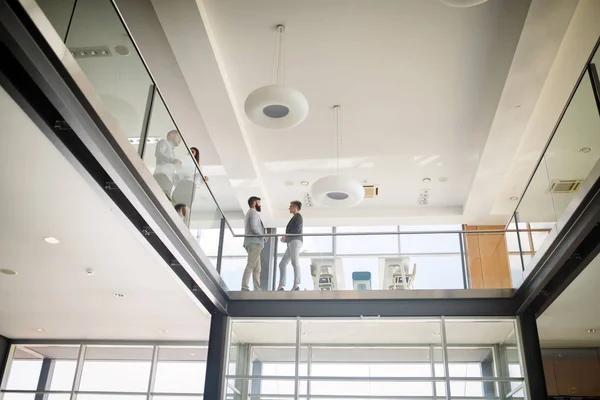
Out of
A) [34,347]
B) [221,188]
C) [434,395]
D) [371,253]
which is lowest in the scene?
[434,395]

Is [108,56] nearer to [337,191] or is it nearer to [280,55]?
[280,55]

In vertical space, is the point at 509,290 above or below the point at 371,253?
below

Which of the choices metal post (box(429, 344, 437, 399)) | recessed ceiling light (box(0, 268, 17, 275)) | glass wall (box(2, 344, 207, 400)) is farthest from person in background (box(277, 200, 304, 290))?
recessed ceiling light (box(0, 268, 17, 275))

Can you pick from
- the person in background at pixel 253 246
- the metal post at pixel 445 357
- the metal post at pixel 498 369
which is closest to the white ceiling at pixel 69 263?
the person in background at pixel 253 246

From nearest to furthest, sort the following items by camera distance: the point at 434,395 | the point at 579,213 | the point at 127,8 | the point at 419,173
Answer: the point at 579,213
the point at 127,8
the point at 434,395
the point at 419,173

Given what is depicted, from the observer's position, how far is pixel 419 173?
1195cm

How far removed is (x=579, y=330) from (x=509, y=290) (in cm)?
205

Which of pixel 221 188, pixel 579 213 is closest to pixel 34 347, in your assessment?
pixel 221 188

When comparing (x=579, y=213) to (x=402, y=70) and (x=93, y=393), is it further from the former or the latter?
(x=93, y=393)

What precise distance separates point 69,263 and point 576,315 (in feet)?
25.5

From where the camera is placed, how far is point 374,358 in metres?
9.93

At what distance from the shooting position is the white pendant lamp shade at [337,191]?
8555 millimetres

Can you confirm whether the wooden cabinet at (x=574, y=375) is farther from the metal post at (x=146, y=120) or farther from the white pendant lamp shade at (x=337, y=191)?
the metal post at (x=146, y=120)

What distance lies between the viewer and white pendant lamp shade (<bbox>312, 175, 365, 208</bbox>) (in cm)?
855
